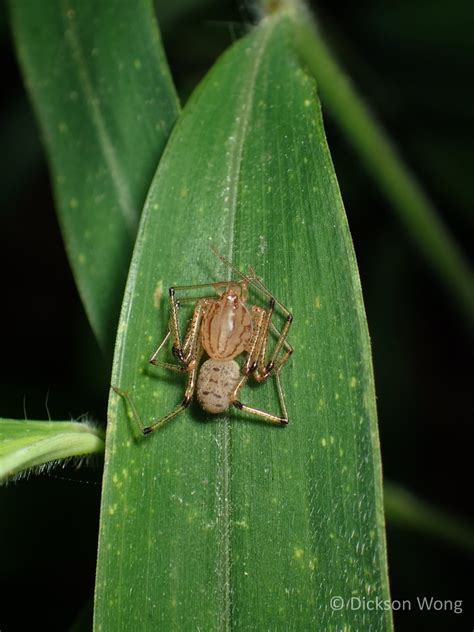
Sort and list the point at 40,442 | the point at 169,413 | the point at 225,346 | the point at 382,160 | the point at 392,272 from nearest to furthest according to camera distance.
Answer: the point at 40,442 → the point at 169,413 → the point at 225,346 → the point at 382,160 → the point at 392,272

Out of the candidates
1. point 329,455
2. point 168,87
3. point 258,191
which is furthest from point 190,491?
point 168,87

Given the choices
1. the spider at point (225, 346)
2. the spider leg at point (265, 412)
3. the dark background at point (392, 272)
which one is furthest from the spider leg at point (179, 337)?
the dark background at point (392, 272)

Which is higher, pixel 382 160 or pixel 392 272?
pixel 392 272

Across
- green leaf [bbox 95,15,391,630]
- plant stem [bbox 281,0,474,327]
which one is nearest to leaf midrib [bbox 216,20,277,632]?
green leaf [bbox 95,15,391,630]

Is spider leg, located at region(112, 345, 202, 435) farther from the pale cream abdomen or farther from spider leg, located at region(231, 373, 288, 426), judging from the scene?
spider leg, located at region(231, 373, 288, 426)

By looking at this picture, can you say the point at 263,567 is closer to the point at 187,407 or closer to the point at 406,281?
the point at 187,407

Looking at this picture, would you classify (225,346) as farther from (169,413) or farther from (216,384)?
(169,413)

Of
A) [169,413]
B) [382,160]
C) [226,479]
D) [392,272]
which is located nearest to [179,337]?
[169,413]

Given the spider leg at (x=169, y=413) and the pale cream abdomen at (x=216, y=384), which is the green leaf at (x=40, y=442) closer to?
the spider leg at (x=169, y=413)
